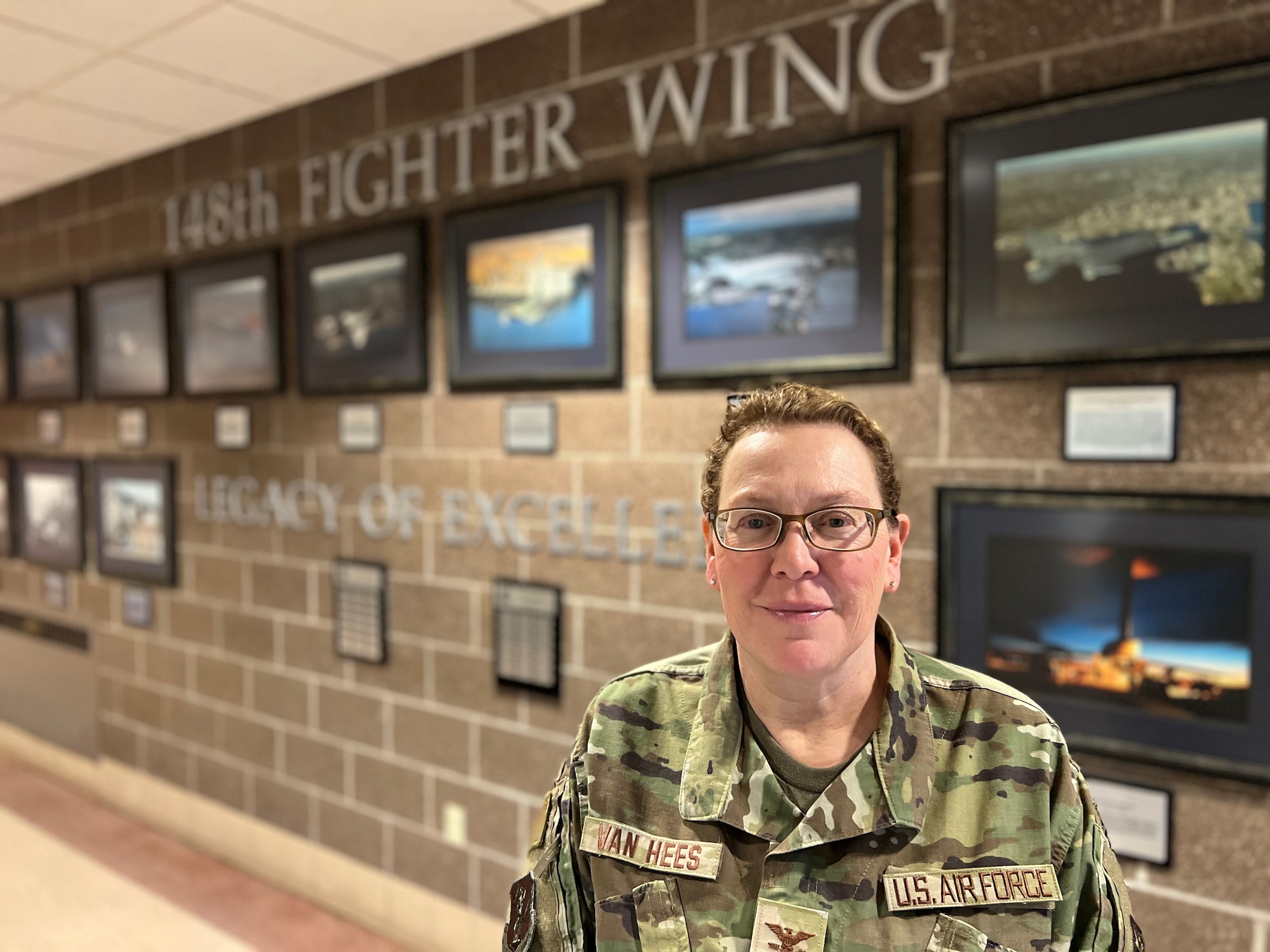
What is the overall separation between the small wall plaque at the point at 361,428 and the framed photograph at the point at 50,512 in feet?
6.35

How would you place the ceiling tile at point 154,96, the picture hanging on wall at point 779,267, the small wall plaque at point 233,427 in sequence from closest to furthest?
the picture hanging on wall at point 779,267
the ceiling tile at point 154,96
the small wall plaque at point 233,427

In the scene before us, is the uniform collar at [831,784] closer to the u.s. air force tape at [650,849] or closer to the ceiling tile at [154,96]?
the u.s. air force tape at [650,849]

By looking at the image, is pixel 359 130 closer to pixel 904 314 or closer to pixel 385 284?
pixel 385 284

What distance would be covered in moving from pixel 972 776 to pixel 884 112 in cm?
159

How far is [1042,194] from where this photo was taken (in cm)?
197

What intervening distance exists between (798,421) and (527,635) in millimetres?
1872

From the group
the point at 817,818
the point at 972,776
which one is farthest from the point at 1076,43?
the point at 817,818

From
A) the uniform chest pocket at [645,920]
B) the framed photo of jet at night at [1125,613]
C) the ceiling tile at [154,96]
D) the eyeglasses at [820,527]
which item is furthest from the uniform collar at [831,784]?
the ceiling tile at [154,96]

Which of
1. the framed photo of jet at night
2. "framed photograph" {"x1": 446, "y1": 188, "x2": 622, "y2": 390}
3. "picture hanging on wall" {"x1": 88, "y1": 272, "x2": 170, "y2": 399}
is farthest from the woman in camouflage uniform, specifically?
"picture hanging on wall" {"x1": 88, "y1": 272, "x2": 170, "y2": 399}

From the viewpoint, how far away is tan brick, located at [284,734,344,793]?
3.49m

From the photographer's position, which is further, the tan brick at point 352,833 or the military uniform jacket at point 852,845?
the tan brick at point 352,833

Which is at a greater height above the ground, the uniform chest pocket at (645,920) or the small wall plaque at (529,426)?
the small wall plaque at (529,426)

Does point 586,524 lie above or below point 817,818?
above

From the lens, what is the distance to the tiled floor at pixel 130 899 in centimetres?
331
